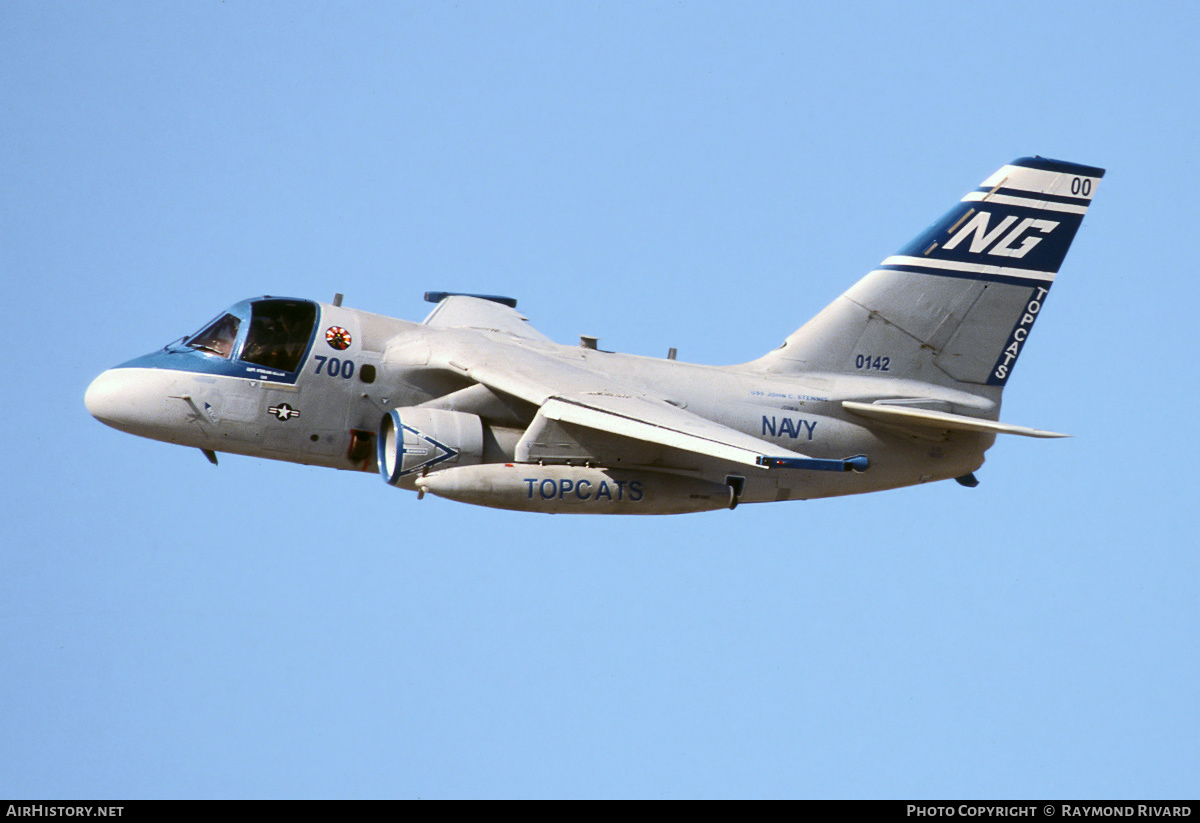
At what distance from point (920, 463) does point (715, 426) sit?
3775mm

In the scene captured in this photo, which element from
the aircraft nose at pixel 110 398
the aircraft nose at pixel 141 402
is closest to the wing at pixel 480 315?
the aircraft nose at pixel 141 402

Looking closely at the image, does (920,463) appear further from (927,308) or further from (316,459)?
(316,459)

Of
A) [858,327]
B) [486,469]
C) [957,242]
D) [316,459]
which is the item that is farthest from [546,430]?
[957,242]

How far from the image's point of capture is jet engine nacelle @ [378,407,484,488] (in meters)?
18.0

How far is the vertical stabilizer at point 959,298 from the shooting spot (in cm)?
2069

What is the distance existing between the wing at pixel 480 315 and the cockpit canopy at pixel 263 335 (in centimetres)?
267

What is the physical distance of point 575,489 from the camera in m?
18.0

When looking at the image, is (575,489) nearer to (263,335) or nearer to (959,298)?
(263,335)

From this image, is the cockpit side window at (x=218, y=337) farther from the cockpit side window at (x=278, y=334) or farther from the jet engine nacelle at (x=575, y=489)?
the jet engine nacelle at (x=575, y=489)

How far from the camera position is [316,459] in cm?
1902

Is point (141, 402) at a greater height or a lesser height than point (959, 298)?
lesser

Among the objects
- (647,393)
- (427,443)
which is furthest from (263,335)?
(647,393)

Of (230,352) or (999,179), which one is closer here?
(230,352)

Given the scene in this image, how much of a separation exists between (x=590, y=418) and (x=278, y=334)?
4.10 m
